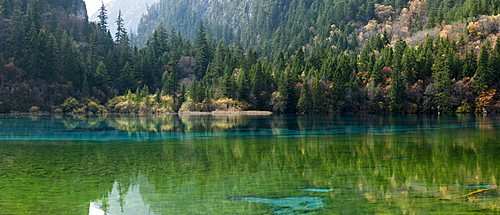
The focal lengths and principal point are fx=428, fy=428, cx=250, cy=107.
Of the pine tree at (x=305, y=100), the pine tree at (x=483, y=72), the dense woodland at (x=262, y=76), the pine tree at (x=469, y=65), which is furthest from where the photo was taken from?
the pine tree at (x=305, y=100)

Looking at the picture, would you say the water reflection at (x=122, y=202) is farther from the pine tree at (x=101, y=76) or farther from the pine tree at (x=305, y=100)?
the pine tree at (x=101, y=76)

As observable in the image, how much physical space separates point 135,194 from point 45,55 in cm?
12494

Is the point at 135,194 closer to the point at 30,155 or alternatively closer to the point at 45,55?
the point at 30,155

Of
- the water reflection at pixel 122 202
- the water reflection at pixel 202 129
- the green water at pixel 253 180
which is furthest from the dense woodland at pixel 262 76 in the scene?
the water reflection at pixel 122 202

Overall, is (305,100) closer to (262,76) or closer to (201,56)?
(262,76)

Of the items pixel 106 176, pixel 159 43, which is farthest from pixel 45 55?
pixel 106 176

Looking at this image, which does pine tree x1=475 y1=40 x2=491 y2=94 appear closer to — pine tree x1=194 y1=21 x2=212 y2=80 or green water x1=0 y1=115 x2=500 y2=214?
green water x1=0 y1=115 x2=500 y2=214

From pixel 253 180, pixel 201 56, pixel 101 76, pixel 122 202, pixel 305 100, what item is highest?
pixel 201 56

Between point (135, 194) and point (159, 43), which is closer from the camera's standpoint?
point (135, 194)

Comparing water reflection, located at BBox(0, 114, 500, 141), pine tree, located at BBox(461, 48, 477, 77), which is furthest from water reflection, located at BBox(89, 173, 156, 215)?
pine tree, located at BBox(461, 48, 477, 77)

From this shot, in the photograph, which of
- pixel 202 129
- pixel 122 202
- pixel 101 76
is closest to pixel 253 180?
pixel 122 202

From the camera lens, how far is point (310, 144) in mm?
32406

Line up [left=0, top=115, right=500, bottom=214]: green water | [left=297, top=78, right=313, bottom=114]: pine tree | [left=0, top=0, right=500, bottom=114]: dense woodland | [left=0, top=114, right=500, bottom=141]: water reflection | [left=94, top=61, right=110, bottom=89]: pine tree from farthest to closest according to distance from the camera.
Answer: [left=94, top=61, right=110, bottom=89]: pine tree
[left=297, top=78, right=313, bottom=114]: pine tree
[left=0, top=0, right=500, bottom=114]: dense woodland
[left=0, top=114, right=500, bottom=141]: water reflection
[left=0, top=115, right=500, bottom=214]: green water

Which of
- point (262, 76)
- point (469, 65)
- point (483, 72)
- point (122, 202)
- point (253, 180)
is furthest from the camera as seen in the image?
point (262, 76)
